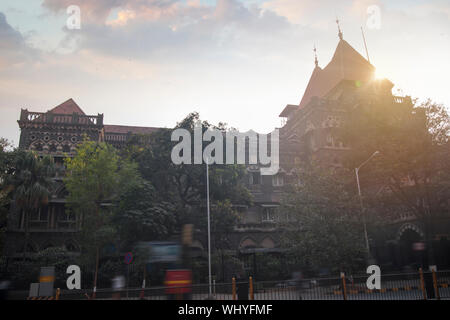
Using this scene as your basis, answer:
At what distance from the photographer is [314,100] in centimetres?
4262

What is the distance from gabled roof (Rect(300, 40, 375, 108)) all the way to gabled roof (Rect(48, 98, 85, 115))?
3337 centimetres

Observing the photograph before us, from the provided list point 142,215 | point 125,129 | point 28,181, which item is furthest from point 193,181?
point 125,129

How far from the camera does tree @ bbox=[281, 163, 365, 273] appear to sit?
2297cm

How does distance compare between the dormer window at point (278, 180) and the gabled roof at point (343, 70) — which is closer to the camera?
the dormer window at point (278, 180)

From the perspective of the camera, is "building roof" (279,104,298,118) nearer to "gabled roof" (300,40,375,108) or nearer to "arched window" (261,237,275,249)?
"gabled roof" (300,40,375,108)

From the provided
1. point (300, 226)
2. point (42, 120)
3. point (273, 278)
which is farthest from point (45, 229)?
point (300, 226)

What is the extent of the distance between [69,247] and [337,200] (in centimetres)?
2668

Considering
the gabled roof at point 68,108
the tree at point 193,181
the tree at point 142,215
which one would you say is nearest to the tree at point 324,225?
the tree at point 193,181

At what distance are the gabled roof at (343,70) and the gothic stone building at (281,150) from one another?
0.61ft

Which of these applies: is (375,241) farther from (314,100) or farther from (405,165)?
(314,100)

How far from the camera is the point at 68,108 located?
134 ft

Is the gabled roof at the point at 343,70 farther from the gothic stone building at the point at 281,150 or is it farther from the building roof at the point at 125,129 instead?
the building roof at the point at 125,129

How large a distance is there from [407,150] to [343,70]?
74.6ft

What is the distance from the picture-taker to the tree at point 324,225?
2297 cm
